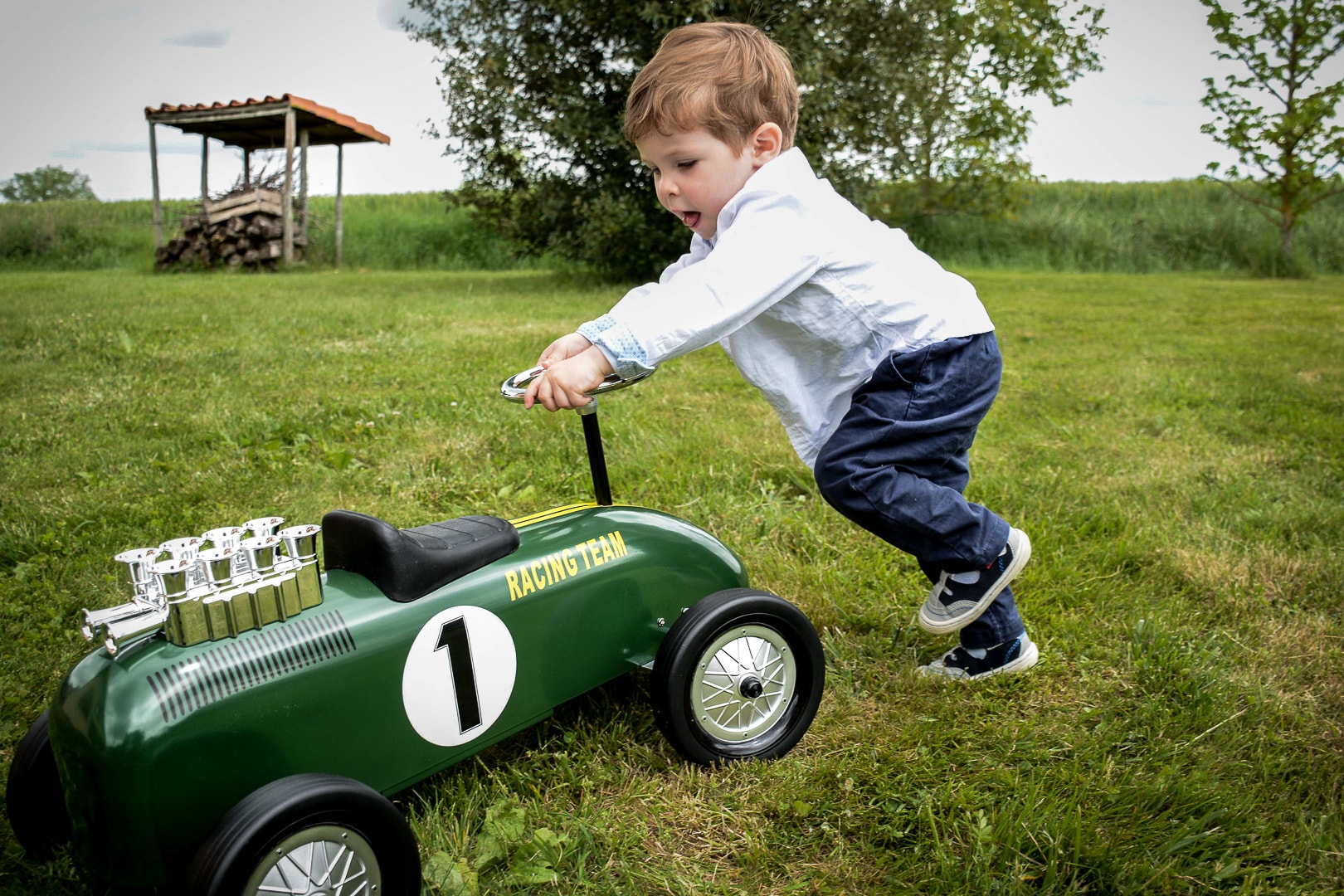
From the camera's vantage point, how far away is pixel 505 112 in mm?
9984

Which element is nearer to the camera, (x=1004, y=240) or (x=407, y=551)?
(x=407, y=551)

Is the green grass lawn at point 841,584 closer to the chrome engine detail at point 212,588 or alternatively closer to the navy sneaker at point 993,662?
the navy sneaker at point 993,662

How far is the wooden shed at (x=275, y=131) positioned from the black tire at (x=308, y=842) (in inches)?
544

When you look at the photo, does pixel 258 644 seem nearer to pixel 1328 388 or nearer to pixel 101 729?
pixel 101 729

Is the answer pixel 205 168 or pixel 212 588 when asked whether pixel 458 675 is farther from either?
pixel 205 168

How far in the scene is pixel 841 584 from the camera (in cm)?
263

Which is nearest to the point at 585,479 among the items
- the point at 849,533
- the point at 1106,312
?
the point at 849,533

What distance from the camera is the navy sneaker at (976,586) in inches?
84.0

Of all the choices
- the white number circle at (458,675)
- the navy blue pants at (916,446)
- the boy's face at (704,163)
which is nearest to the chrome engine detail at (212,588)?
the white number circle at (458,675)

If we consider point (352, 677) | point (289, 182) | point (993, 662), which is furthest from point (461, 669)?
point (289, 182)

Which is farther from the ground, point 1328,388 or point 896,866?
point 1328,388

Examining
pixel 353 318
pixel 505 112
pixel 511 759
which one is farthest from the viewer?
pixel 505 112

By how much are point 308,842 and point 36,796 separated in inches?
24.1

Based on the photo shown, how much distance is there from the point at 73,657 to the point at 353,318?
507 cm
